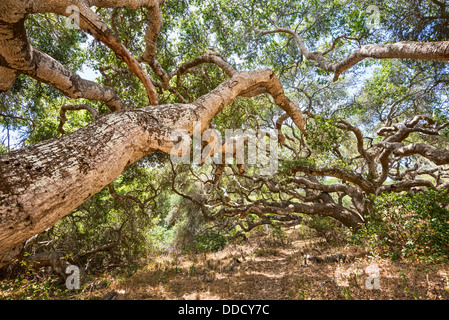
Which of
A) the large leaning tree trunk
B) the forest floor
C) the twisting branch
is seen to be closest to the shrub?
the forest floor

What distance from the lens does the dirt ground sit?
129 inches

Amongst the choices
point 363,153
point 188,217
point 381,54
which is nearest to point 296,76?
point 363,153

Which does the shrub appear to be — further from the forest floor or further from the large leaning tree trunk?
the large leaning tree trunk

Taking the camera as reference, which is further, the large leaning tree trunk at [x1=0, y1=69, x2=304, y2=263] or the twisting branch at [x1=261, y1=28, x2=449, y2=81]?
the twisting branch at [x1=261, y1=28, x2=449, y2=81]

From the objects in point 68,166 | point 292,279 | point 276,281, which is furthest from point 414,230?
point 68,166

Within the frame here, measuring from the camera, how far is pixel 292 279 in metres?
4.41

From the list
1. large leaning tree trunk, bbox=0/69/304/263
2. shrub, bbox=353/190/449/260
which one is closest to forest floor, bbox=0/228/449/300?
shrub, bbox=353/190/449/260

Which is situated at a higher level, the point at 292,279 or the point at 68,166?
the point at 68,166

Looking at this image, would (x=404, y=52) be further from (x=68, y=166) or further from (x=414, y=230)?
(x=68, y=166)

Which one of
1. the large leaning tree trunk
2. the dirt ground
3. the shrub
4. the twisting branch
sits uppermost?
the twisting branch

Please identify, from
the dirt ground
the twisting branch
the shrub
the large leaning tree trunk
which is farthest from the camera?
the shrub

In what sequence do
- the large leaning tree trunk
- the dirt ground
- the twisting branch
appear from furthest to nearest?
the dirt ground, the twisting branch, the large leaning tree trunk

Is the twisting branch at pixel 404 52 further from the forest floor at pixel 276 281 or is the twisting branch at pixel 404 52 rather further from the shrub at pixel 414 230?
the forest floor at pixel 276 281

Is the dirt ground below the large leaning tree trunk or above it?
below
